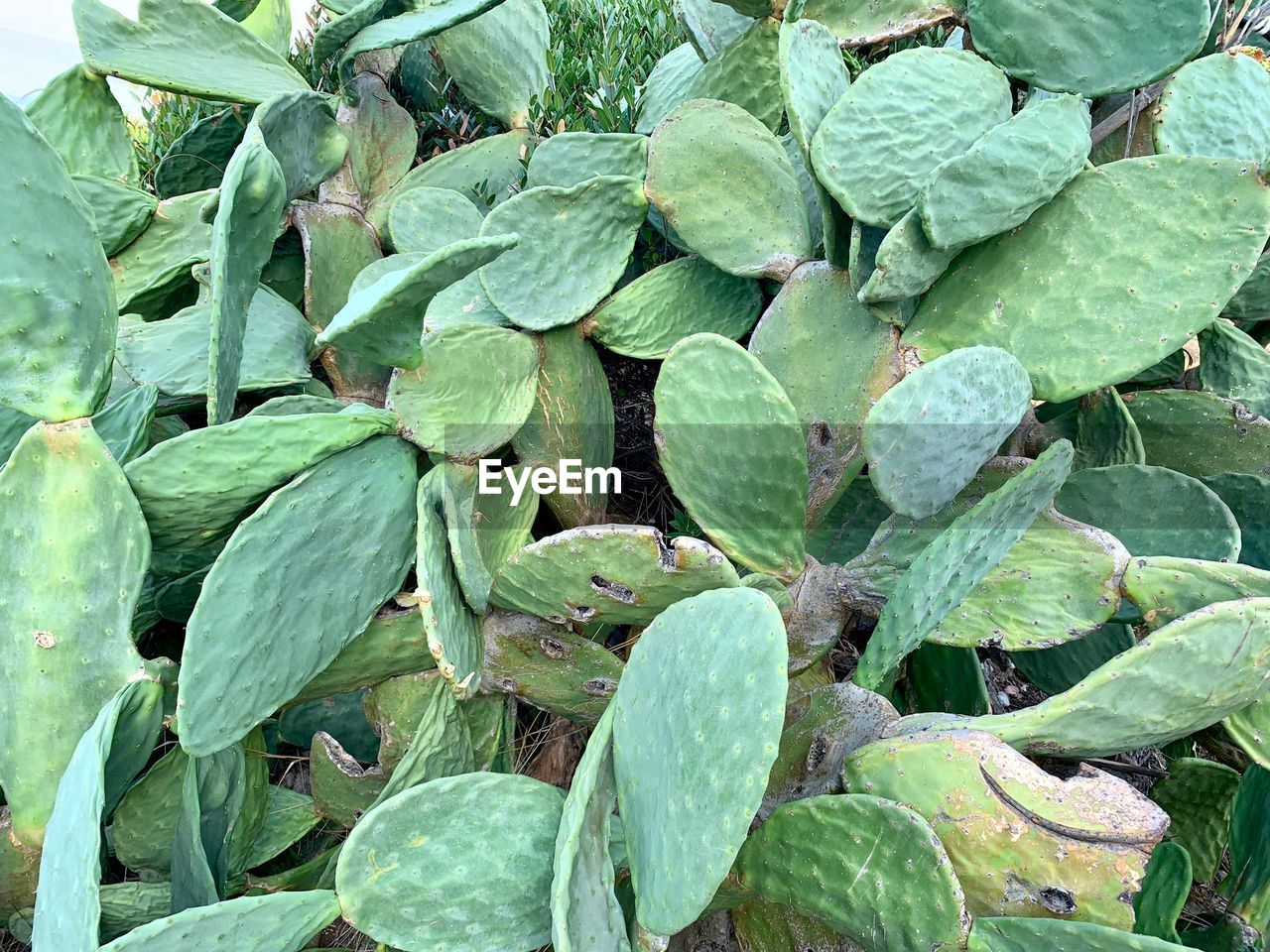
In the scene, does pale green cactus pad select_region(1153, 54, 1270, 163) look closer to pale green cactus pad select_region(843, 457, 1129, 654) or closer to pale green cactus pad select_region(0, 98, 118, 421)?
pale green cactus pad select_region(843, 457, 1129, 654)

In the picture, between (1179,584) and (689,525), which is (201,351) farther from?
(1179,584)

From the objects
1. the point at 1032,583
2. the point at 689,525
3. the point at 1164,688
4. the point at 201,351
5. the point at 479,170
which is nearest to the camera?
the point at 1164,688

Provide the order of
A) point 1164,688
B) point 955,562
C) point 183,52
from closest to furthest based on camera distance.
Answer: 1. point 1164,688
2. point 955,562
3. point 183,52

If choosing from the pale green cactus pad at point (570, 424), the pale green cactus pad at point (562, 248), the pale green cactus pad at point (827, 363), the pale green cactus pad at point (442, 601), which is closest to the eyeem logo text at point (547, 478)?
the pale green cactus pad at point (570, 424)

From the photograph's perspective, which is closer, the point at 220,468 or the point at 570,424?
the point at 220,468

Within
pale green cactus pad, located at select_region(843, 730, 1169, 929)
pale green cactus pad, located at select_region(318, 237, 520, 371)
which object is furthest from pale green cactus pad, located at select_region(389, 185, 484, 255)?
pale green cactus pad, located at select_region(843, 730, 1169, 929)

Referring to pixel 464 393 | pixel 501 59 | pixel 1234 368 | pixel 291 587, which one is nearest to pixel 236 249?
pixel 464 393

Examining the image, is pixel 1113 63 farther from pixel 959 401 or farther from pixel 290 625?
pixel 290 625
